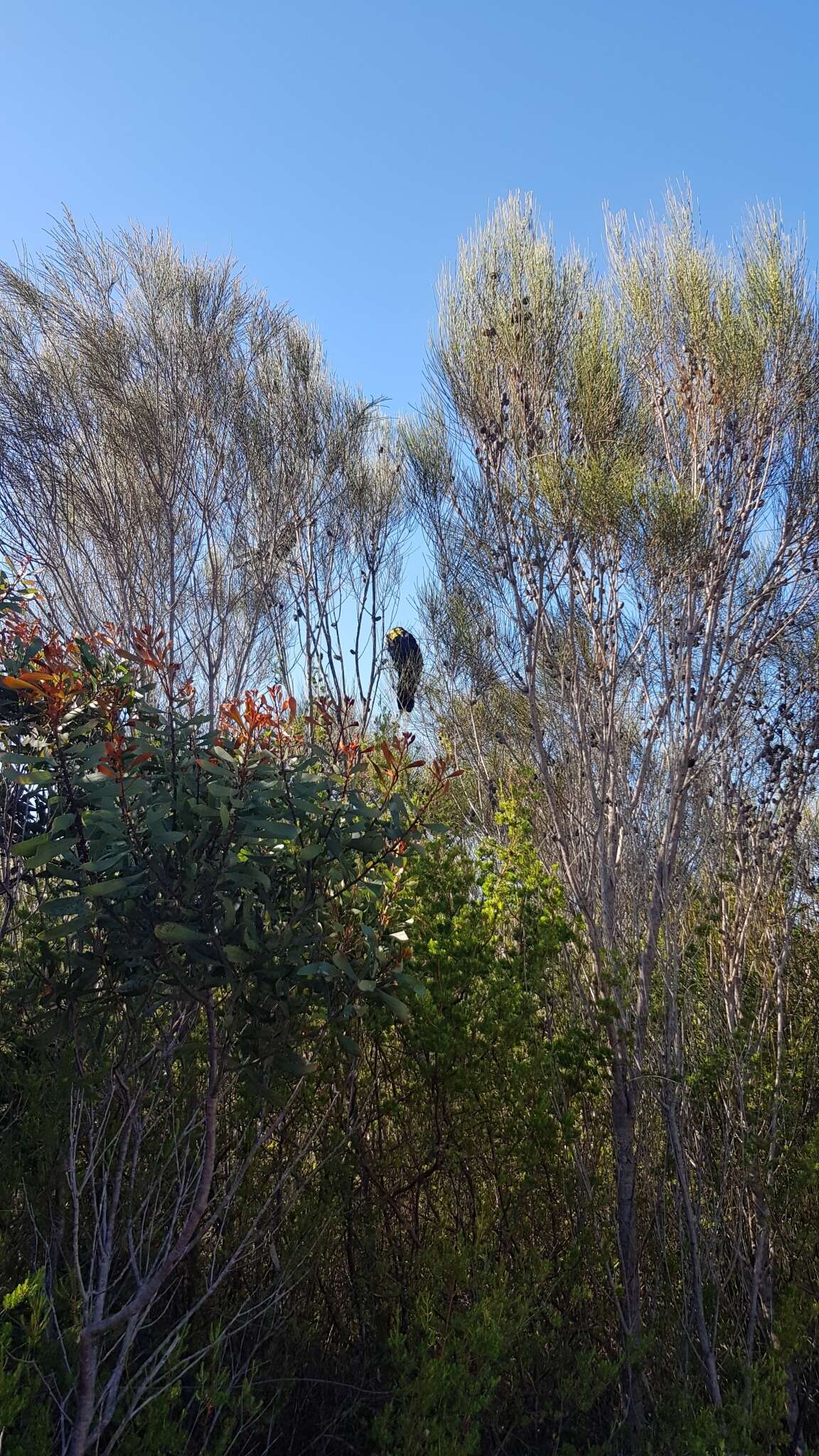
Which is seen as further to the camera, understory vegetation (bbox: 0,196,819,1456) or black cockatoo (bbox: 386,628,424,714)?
black cockatoo (bbox: 386,628,424,714)

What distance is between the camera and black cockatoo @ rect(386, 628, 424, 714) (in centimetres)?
738

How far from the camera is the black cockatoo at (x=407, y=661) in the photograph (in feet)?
24.2

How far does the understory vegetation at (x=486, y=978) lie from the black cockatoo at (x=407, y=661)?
1975mm

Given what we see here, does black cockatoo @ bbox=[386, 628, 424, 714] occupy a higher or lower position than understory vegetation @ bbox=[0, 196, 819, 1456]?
higher

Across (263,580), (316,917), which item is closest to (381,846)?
(316,917)

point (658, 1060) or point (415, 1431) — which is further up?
point (658, 1060)

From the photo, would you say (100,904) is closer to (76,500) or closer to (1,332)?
(76,500)

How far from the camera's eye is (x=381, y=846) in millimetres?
2225

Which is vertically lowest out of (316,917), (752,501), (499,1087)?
(499,1087)

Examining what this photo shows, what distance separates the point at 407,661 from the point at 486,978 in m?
4.37

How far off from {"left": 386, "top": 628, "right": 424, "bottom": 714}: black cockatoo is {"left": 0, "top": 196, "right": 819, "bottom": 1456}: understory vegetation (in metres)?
1.98

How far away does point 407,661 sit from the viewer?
7.41m

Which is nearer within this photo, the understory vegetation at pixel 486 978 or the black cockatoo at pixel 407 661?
the understory vegetation at pixel 486 978

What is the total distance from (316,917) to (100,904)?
452 millimetres
